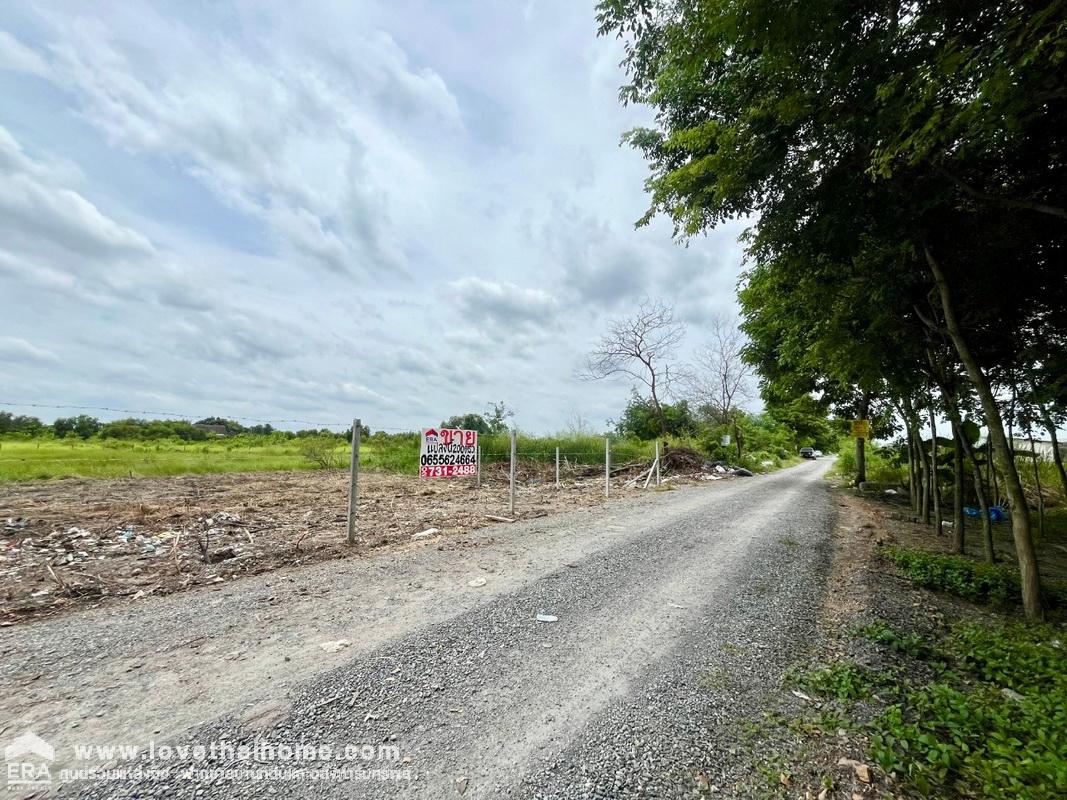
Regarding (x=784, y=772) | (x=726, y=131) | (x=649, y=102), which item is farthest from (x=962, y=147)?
(x=784, y=772)

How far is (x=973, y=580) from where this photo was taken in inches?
163

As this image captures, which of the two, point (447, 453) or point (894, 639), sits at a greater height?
point (447, 453)

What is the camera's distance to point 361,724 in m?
1.91

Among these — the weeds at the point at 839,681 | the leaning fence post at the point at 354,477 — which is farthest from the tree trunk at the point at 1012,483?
the leaning fence post at the point at 354,477

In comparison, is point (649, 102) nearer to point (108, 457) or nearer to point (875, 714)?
point (875, 714)

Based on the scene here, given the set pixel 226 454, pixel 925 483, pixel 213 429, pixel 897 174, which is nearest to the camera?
pixel 897 174

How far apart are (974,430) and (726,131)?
5708mm

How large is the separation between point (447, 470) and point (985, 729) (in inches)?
230

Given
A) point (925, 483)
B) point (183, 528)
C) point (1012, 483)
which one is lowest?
point (183, 528)

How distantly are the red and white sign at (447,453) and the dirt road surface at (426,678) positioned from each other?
230 cm

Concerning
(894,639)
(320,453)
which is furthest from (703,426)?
(894,639)

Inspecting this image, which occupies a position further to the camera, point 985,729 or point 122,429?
point 122,429

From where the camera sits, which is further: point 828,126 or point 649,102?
point 649,102

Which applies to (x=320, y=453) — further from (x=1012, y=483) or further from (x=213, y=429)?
(x=1012, y=483)
